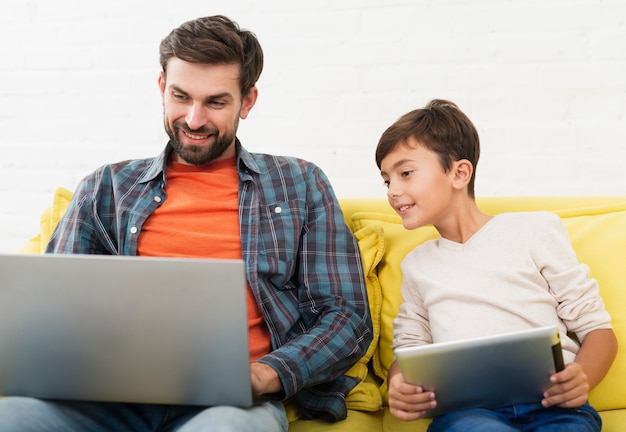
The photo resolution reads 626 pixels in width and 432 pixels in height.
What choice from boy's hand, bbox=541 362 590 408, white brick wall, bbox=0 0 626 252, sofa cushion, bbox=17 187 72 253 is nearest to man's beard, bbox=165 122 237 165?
sofa cushion, bbox=17 187 72 253

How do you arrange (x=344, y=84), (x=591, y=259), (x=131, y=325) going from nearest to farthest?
(x=131, y=325) < (x=591, y=259) < (x=344, y=84)

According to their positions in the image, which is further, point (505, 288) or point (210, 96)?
point (210, 96)

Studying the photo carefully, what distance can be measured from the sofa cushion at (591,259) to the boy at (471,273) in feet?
0.28

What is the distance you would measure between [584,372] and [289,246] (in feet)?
2.06

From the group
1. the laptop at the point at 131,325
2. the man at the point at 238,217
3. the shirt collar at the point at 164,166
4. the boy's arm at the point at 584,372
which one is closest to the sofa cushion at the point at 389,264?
the man at the point at 238,217

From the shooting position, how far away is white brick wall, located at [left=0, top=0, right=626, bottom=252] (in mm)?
2076

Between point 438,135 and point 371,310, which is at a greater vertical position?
point 438,135

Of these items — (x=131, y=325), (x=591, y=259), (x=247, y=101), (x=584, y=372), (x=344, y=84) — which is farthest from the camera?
(x=344, y=84)

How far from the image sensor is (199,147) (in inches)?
63.9

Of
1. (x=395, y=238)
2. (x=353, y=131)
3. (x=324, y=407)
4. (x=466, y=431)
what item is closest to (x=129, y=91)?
(x=353, y=131)

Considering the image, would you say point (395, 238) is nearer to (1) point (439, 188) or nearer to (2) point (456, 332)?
(1) point (439, 188)

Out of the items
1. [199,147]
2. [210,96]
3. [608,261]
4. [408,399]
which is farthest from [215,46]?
[608,261]

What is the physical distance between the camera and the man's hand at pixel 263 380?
49.5 inches

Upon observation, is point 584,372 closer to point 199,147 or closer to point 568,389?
point 568,389
